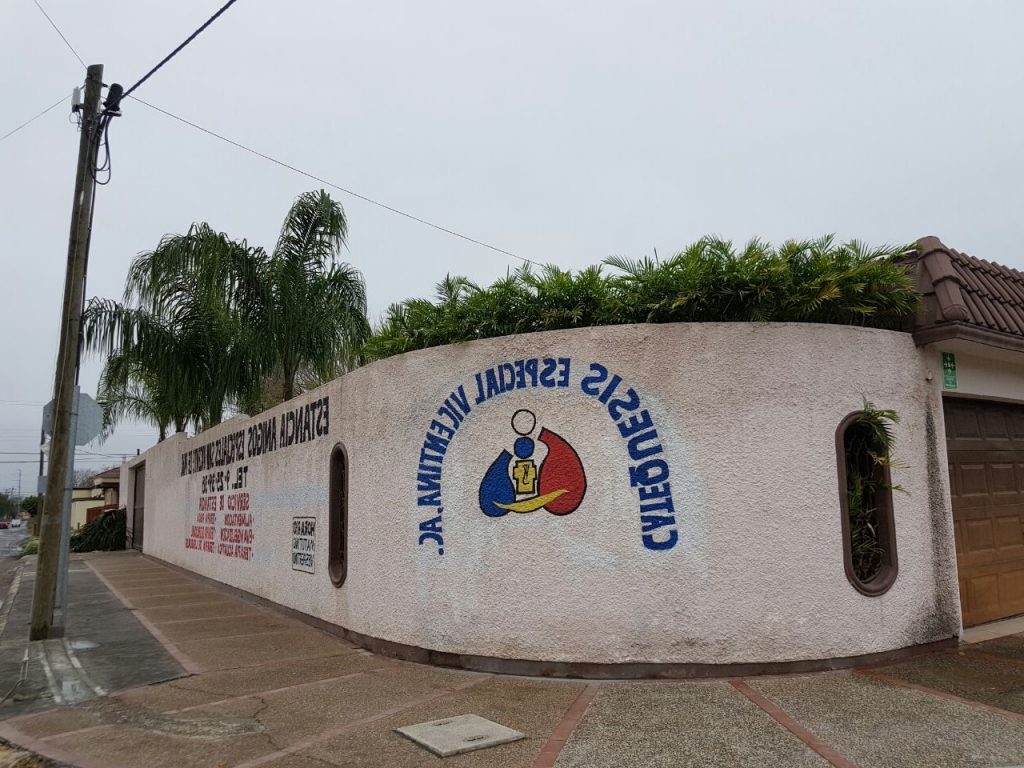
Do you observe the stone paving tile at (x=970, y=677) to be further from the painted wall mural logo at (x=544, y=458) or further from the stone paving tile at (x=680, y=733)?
the painted wall mural logo at (x=544, y=458)

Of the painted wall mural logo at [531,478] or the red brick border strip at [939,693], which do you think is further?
the painted wall mural logo at [531,478]

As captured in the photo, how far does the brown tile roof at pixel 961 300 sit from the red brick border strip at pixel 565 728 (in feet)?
14.4

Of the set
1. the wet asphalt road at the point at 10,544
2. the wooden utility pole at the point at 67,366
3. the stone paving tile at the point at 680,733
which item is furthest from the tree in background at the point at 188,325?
the wet asphalt road at the point at 10,544

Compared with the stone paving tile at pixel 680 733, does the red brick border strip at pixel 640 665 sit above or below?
above

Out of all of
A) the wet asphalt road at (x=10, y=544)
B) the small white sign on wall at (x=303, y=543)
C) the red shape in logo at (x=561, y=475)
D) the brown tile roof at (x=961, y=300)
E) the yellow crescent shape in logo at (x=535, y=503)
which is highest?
the brown tile roof at (x=961, y=300)

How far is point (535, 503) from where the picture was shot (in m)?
6.71

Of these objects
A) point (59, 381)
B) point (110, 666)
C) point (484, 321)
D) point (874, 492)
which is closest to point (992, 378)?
point (874, 492)

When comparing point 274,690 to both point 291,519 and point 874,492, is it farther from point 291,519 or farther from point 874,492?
point 874,492

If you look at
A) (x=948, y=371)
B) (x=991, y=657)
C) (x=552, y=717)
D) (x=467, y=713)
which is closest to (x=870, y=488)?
(x=948, y=371)

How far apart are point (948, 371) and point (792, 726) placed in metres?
4.11

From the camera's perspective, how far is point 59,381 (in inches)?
384

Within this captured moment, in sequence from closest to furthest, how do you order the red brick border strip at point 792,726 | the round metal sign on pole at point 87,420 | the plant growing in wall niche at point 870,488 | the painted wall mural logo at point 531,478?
the red brick border strip at point 792,726 < the painted wall mural logo at point 531,478 < the plant growing in wall niche at point 870,488 < the round metal sign on pole at point 87,420

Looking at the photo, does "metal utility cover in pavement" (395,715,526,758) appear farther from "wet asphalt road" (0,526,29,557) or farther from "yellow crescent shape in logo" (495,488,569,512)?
"wet asphalt road" (0,526,29,557)

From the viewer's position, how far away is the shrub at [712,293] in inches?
266
